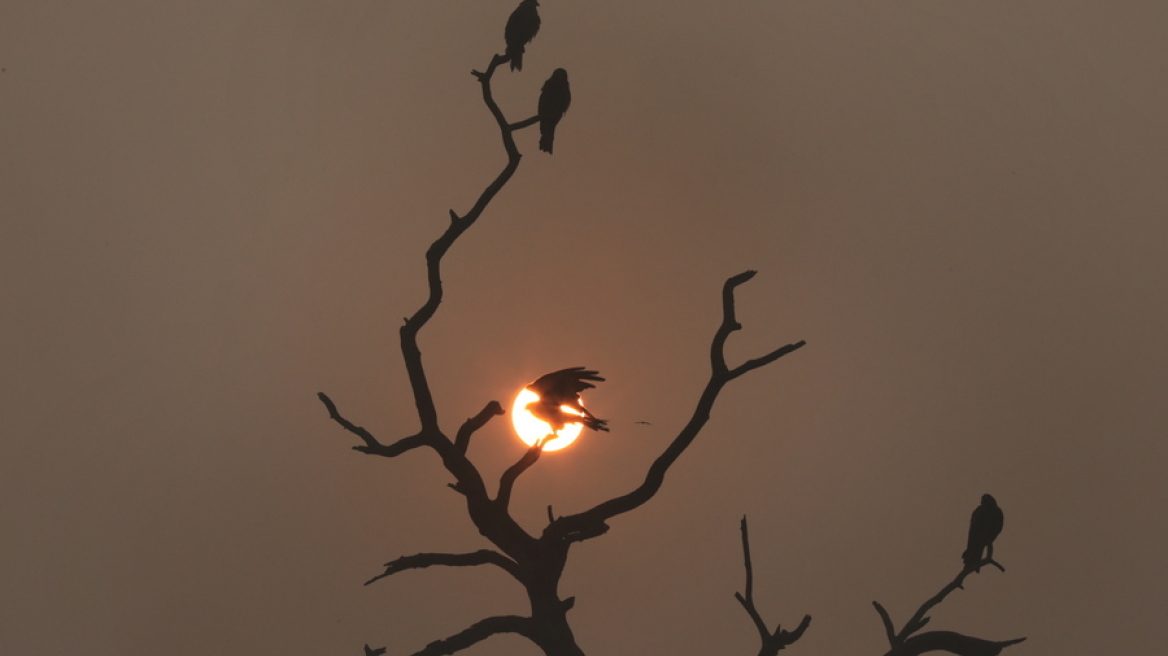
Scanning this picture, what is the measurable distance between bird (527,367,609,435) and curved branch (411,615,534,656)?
1.04 feet

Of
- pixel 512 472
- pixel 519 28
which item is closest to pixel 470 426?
pixel 512 472

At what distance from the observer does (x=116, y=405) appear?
3.21 m

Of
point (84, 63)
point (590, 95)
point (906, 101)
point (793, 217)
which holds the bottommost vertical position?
point (793, 217)

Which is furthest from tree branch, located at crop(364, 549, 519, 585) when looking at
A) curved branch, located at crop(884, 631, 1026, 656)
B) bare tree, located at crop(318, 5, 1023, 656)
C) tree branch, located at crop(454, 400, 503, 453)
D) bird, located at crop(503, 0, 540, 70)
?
A: bird, located at crop(503, 0, 540, 70)

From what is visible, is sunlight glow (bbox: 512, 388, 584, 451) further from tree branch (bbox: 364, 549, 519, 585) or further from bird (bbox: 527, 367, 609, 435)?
tree branch (bbox: 364, 549, 519, 585)

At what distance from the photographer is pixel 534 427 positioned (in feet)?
6.70

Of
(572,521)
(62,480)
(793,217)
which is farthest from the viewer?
(793,217)

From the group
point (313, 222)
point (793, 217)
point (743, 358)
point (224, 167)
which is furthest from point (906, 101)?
point (224, 167)

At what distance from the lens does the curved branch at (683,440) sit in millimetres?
1839

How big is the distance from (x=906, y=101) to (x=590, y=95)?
0.91 metres

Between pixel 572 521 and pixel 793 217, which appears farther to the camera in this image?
pixel 793 217

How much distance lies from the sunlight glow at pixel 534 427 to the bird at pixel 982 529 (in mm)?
654

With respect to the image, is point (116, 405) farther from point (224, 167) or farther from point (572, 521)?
point (572, 521)

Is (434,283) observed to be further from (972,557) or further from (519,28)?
(972,557)
